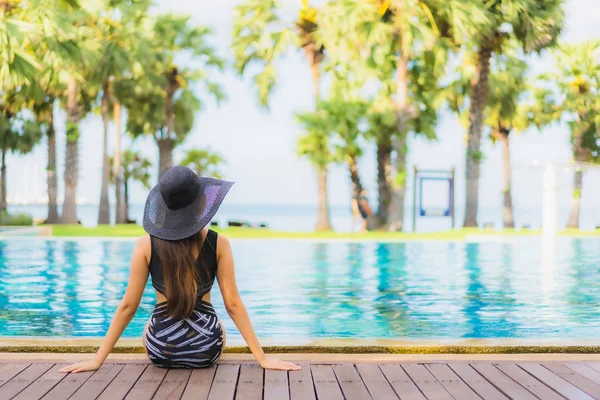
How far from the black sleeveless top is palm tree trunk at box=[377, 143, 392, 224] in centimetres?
2738

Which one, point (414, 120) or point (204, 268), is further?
point (414, 120)

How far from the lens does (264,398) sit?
14.2 feet

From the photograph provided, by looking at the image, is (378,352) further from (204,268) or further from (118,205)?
(118,205)

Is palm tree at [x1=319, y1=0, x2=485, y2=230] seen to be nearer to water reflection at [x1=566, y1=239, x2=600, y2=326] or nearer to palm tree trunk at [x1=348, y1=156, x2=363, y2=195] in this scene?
palm tree trunk at [x1=348, y1=156, x2=363, y2=195]

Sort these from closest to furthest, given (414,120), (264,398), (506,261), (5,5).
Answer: (264,398)
(506,261)
(5,5)
(414,120)

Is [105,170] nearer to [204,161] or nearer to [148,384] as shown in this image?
[204,161]

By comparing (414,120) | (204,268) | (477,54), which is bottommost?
(204,268)

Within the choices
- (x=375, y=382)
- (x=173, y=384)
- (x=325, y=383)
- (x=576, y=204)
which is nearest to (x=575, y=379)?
(x=375, y=382)

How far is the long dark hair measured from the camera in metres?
4.75

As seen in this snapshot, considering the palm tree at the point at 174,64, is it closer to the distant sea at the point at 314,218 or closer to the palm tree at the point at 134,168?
the palm tree at the point at 134,168

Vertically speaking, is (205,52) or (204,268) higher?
(205,52)

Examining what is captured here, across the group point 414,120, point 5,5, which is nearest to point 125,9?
point 5,5

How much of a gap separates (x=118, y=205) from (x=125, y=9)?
9.02 meters

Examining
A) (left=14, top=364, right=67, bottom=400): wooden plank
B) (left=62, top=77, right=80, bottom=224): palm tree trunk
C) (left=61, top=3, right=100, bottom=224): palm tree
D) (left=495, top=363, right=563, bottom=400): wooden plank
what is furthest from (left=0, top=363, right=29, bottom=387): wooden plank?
(left=62, top=77, right=80, bottom=224): palm tree trunk
